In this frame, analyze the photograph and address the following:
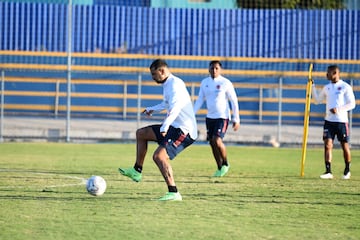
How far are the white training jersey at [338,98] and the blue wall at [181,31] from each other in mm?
21853

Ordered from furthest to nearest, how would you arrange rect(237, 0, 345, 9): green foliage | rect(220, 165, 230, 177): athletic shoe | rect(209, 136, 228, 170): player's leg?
rect(237, 0, 345, 9): green foliage
rect(209, 136, 228, 170): player's leg
rect(220, 165, 230, 177): athletic shoe

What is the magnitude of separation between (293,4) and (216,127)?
2501 centimetres

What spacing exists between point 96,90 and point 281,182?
1888cm

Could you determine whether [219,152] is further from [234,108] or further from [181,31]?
[181,31]

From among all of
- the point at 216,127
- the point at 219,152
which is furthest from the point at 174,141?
the point at 216,127

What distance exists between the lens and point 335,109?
601 inches

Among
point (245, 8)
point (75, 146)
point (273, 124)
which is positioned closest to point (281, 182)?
point (75, 146)

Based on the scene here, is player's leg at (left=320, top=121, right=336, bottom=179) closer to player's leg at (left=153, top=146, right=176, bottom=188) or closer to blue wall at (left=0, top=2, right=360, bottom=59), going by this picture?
player's leg at (left=153, top=146, right=176, bottom=188)

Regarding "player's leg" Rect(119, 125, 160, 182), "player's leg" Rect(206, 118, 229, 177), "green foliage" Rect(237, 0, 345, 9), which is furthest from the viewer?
Answer: "green foliage" Rect(237, 0, 345, 9)

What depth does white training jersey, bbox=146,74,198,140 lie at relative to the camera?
35.4 feet

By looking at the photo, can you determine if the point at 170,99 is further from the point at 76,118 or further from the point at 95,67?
the point at 95,67

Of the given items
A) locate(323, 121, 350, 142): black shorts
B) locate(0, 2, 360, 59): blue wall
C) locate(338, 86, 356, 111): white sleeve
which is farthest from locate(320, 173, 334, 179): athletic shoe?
locate(0, 2, 360, 59): blue wall

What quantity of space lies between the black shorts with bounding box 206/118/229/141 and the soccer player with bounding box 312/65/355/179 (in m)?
1.73

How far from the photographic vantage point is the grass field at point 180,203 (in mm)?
8234
